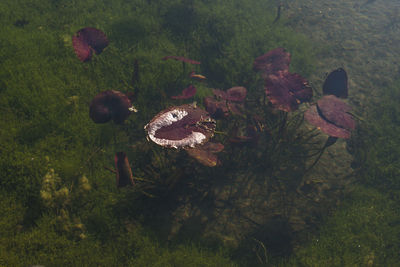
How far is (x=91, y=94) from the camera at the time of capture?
361cm

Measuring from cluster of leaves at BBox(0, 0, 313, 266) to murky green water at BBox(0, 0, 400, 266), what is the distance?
0.06ft

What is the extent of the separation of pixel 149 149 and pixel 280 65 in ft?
7.01

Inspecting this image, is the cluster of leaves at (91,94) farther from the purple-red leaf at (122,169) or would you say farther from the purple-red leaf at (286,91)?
the purple-red leaf at (286,91)

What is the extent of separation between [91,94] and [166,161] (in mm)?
1483

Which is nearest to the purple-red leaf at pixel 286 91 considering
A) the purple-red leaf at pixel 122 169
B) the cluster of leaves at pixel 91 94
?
the cluster of leaves at pixel 91 94

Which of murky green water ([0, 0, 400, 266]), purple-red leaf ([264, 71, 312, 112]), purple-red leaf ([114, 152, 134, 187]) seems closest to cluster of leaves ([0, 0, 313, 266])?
murky green water ([0, 0, 400, 266])

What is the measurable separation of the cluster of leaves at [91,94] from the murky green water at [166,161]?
2cm

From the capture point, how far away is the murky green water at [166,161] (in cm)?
257

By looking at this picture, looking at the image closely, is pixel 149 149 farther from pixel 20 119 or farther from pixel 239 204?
pixel 20 119

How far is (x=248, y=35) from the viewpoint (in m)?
5.20

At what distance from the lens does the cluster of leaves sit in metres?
2.50

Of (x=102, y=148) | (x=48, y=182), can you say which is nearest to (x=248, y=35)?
(x=102, y=148)

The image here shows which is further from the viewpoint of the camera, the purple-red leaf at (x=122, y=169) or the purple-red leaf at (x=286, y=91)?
the purple-red leaf at (x=286, y=91)

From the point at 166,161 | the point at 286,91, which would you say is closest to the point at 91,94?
the point at 166,161
